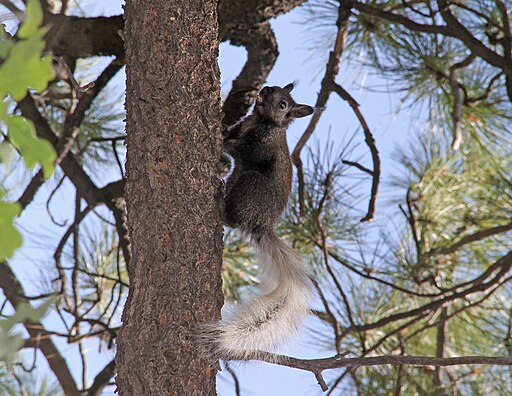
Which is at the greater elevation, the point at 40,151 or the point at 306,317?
the point at 306,317

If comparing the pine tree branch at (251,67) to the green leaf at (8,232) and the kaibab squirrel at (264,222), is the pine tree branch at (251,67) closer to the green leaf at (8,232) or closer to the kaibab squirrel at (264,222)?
the kaibab squirrel at (264,222)

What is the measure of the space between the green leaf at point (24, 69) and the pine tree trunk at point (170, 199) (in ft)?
2.66

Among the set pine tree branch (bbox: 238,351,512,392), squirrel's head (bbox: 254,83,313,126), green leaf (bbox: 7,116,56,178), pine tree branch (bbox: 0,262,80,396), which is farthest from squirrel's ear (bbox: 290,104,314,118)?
green leaf (bbox: 7,116,56,178)

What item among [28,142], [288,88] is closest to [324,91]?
[288,88]

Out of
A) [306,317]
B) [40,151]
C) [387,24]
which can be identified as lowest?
[40,151]

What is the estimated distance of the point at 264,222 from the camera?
5.33 feet

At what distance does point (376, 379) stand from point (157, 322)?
1.39 metres

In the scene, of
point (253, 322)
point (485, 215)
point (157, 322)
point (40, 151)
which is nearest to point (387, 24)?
point (485, 215)

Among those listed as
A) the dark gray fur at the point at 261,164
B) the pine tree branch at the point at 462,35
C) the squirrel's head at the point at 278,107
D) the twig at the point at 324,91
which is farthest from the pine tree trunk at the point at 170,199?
the pine tree branch at the point at 462,35

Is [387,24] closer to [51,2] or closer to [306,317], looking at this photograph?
[51,2]

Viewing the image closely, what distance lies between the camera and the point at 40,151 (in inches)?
17.6

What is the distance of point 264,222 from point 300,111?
1.21 feet

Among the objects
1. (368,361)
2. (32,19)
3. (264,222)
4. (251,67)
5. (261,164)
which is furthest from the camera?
(251,67)

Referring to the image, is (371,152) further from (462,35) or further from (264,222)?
(264,222)
